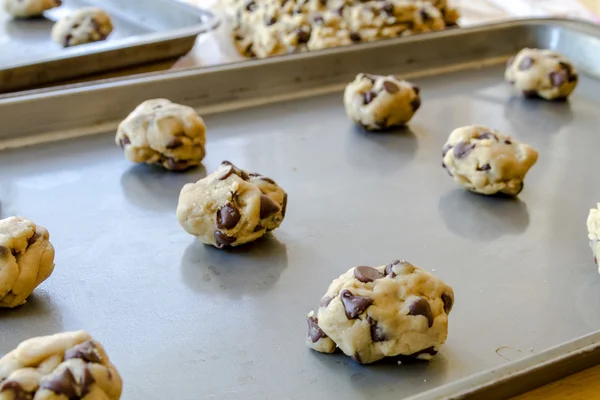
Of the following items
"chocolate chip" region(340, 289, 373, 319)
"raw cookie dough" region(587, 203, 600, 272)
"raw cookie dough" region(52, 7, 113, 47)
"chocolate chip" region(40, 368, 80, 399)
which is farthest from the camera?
"raw cookie dough" region(52, 7, 113, 47)

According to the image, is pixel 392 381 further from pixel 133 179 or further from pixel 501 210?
pixel 133 179

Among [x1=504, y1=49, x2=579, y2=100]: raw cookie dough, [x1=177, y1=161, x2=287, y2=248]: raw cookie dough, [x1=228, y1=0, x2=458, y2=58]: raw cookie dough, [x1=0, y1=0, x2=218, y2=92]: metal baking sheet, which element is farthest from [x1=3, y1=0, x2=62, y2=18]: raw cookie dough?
[x1=504, y1=49, x2=579, y2=100]: raw cookie dough

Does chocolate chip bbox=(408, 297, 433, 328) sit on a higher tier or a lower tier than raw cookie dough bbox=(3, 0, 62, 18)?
higher

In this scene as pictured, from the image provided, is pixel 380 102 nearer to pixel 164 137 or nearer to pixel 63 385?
pixel 164 137

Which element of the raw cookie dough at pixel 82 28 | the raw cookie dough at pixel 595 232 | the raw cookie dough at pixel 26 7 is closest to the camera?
the raw cookie dough at pixel 595 232

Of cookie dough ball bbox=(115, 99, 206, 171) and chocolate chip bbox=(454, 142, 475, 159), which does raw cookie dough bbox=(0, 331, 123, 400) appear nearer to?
cookie dough ball bbox=(115, 99, 206, 171)

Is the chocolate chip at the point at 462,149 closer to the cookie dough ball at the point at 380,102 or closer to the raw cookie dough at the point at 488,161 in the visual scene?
the raw cookie dough at the point at 488,161

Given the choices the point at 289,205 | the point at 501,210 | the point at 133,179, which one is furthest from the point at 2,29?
the point at 501,210

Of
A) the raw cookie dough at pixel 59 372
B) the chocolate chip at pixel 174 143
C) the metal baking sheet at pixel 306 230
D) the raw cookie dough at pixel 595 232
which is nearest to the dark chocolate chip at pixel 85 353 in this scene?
the raw cookie dough at pixel 59 372
